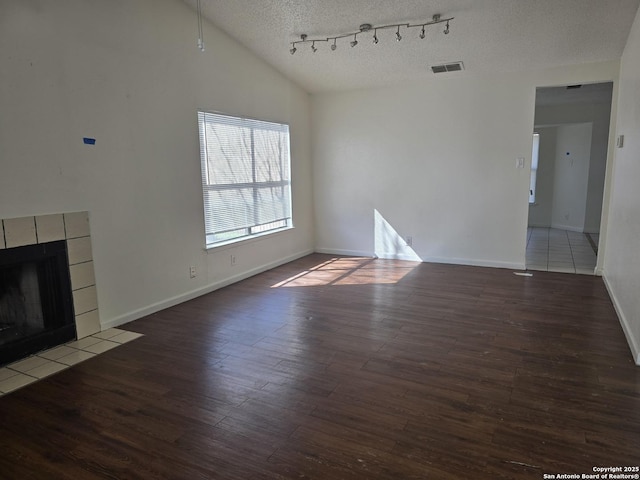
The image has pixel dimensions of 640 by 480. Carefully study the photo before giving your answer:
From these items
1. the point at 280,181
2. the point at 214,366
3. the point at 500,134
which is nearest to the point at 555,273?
the point at 500,134

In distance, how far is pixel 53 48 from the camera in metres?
3.00

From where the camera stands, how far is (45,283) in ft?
10.2

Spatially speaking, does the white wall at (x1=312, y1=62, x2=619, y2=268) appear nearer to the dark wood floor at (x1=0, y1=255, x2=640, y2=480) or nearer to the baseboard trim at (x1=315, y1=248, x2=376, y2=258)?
the baseboard trim at (x1=315, y1=248, x2=376, y2=258)

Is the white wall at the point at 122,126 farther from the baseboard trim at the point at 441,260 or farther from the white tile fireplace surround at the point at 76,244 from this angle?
the baseboard trim at the point at 441,260

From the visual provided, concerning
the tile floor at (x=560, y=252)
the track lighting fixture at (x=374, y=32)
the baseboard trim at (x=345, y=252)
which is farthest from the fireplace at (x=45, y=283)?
the tile floor at (x=560, y=252)

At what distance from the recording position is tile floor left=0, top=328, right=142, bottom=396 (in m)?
2.67

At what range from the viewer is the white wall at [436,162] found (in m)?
5.25

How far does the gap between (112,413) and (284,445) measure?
102 cm

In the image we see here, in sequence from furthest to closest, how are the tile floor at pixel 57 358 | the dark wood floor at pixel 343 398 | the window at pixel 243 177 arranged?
the window at pixel 243 177 < the tile floor at pixel 57 358 < the dark wood floor at pixel 343 398

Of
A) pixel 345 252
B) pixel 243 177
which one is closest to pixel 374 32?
pixel 243 177

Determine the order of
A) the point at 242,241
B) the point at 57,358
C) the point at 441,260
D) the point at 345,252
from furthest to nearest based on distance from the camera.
A: the point at 345,252, the point at 441,260, the point at 242,241, the point at 57,358

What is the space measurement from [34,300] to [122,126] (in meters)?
1.55

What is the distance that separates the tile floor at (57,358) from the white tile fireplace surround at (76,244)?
0.14 meters

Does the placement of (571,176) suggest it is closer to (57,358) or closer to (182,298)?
(182,298)
